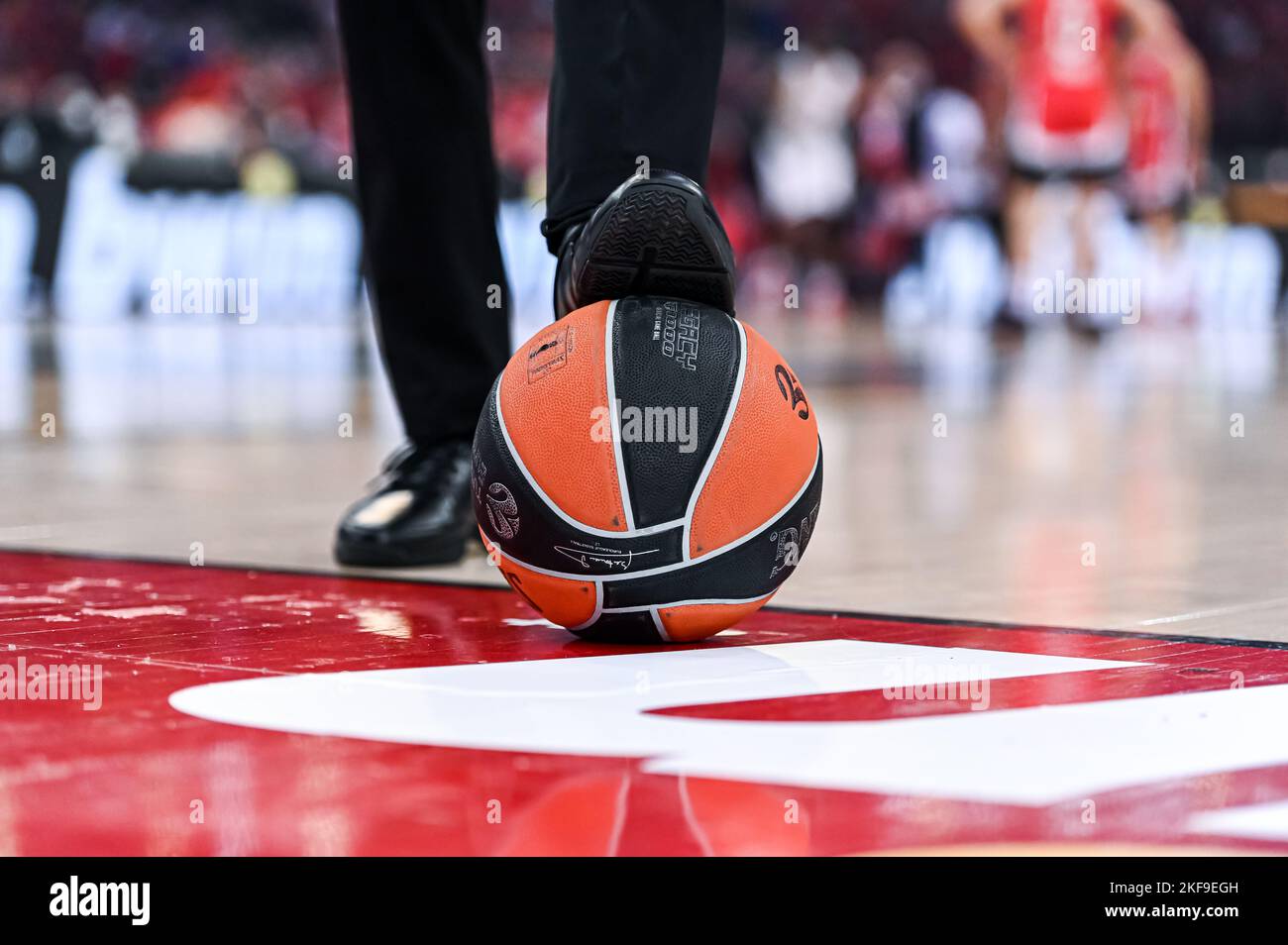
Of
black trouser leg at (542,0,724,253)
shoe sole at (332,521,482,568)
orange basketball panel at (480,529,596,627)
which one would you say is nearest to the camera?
orange basketball panel at (480,529,596,627)

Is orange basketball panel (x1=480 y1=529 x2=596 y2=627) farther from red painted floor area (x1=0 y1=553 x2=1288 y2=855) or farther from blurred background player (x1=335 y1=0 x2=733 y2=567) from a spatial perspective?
blurred background player (x1=335 y1=0 x2=733 y2=567)

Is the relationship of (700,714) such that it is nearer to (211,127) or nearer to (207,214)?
(207,214)

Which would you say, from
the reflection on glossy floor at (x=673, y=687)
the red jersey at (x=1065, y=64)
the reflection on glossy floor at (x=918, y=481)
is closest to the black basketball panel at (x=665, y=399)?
the reflection on glossy floor at (x=673, y=687)

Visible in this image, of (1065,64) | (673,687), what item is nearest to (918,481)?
(673,687)

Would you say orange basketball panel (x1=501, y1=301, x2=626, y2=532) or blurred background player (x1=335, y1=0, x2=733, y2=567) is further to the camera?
Result: blurred background player (x1=335, y1=0, x2=733, y2=567)

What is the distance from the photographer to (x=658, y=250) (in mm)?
1761

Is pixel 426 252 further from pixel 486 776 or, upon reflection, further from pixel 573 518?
pixel 486 776

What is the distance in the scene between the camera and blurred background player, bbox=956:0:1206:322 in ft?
34.3

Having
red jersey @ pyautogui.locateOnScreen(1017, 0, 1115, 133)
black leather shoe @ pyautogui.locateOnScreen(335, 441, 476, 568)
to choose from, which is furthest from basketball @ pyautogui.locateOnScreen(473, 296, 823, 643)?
red jersey @ pyautogui.locateOnScreen(1017, 0, 1115, 133)

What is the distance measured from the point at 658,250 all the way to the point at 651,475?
214mm

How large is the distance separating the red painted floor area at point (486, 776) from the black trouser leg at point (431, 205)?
2.43 ft

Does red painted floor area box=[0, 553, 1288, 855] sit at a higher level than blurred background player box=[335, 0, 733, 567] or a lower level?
lower

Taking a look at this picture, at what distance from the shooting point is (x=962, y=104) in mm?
17281
